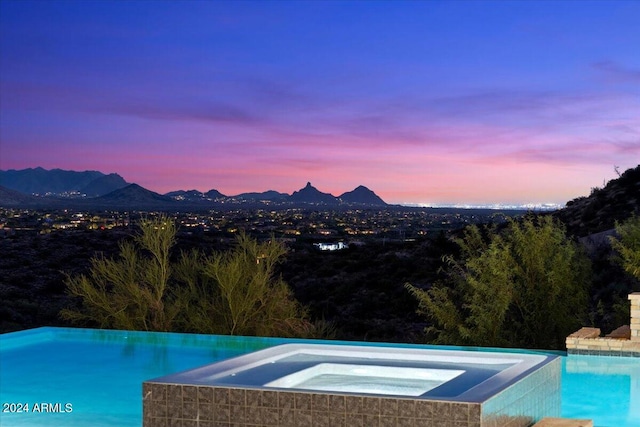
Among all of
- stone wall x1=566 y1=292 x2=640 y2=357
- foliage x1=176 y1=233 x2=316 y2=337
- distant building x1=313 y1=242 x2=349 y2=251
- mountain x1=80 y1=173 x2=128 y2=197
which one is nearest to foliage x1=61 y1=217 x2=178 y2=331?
foliage x1=176 y1=233 x2=316 y2=337

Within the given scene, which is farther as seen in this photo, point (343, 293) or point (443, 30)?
point (343, 293)

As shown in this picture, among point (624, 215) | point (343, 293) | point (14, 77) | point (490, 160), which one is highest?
point (14, 77)

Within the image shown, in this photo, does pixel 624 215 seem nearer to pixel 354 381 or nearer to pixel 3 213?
pixel 354 381

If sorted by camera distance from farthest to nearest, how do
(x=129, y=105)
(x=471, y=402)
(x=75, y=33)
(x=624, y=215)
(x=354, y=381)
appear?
(x=129, y=105)
(x=624, y=215)
(x=75, y=33)
(x=354, y=381)
(x=471, y=402)

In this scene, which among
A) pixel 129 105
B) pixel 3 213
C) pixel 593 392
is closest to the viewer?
pixel 593 392

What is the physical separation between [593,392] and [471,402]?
318cm

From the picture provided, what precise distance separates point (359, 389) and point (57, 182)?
137ft

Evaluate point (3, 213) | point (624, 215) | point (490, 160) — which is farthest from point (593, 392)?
point (3, 213)

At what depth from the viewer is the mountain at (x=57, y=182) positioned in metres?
41.7

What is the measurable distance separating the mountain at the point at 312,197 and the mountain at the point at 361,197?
1287 millimetres

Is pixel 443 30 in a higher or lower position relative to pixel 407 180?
higher

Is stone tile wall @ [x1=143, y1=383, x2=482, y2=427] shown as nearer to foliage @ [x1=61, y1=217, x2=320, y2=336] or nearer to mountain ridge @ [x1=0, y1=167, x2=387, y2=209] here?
foliage @ [x1=61, y1=217, x2=320, y2=336]

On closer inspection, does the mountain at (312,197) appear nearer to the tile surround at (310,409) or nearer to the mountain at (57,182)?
the mountain at (57,182)

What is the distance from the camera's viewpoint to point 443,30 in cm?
1816
